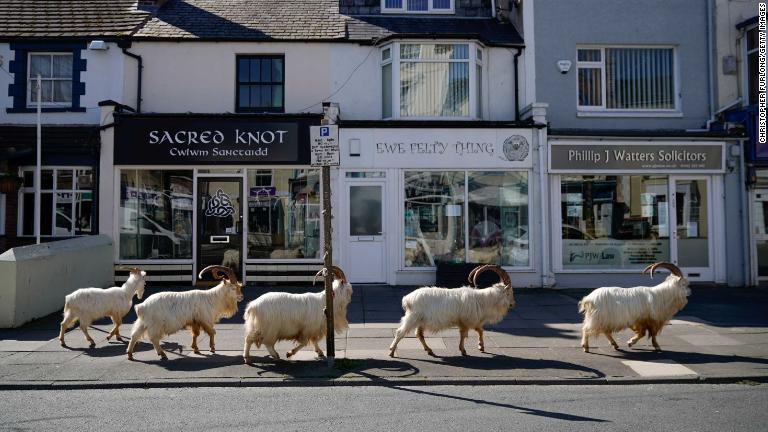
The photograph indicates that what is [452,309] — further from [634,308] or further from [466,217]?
[466,217]

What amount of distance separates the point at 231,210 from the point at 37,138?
180 inches

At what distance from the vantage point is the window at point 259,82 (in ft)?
48.6

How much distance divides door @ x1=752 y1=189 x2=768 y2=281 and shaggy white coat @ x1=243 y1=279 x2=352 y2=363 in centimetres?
1185

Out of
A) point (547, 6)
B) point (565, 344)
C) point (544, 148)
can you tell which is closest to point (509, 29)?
point (547, 6)

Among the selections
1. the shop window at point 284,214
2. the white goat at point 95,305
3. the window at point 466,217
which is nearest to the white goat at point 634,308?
the window at point 466,217

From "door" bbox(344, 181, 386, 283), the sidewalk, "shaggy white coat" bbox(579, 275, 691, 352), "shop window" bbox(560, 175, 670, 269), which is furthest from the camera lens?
"shop window" bbox(560, 175, 670, 269)

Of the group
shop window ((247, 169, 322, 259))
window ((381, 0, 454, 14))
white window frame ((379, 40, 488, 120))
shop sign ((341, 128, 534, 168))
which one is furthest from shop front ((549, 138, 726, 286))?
shop window ((247, 169, 322, 259))

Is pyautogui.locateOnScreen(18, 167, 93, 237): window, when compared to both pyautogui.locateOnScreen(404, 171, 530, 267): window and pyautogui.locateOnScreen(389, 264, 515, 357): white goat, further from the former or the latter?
pyautogui.locateOnScreen(389, 264, 515, 357): white goat

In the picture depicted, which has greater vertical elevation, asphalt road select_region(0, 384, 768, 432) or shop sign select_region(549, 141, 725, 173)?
shop sign select_region(549, 141, 725, 173)

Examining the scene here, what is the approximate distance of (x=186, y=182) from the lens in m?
13.9

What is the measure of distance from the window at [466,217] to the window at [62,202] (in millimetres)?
7720

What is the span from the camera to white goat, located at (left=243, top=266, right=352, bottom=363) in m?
7.63

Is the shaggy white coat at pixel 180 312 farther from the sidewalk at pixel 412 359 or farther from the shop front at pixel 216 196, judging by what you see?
the shop front at pixel 216 196

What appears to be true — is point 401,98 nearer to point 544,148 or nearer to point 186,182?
point 544,148
